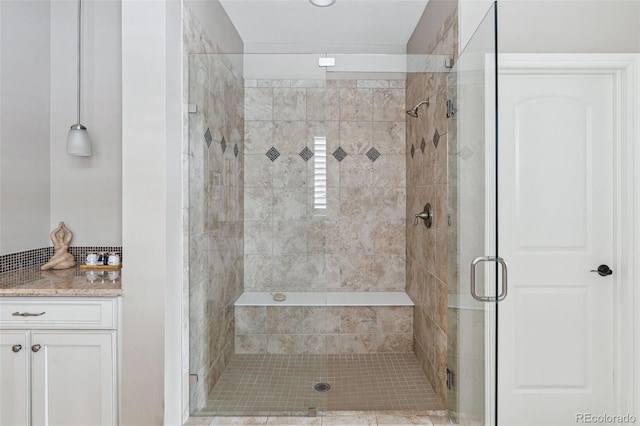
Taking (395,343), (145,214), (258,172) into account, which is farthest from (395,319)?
(145,214)

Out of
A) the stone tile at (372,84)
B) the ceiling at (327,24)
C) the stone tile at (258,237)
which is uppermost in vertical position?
the ceiling at (327,24)

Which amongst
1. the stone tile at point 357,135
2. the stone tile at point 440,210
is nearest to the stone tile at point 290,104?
the stone tile at point 440,210

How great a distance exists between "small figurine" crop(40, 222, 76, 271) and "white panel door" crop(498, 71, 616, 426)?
8.44 ft

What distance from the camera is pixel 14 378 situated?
1.92 metres

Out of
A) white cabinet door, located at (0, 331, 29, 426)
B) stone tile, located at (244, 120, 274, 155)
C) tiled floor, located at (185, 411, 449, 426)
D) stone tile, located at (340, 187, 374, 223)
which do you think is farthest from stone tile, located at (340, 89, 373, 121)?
white cabinet door, located at (0, 331, 29, 426)

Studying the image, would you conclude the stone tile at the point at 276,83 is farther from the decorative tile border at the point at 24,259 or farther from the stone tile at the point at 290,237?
the decorative tile border at the point at 24,259

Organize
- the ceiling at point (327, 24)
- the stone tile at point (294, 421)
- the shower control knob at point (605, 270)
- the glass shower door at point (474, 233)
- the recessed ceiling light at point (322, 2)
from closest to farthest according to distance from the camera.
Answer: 1. the glass shower door at point (474, 233)
2. the stone tile at point (294, 421)
3. the shower control knob at point (605, 270)
4. the recessed ceiling light at point (322, 2)
5. the ceiling at point (327, 24)

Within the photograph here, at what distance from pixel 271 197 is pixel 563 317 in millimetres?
1800

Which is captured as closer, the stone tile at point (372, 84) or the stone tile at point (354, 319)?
the stone tile at point (354, 319)

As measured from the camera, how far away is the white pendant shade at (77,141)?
2.46 m

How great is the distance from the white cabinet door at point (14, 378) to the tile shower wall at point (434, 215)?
212cm

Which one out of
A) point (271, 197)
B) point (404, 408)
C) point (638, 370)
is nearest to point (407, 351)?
point (404, 408)

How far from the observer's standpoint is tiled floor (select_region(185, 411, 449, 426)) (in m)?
2.16

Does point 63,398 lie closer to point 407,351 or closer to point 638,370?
point 407,351
